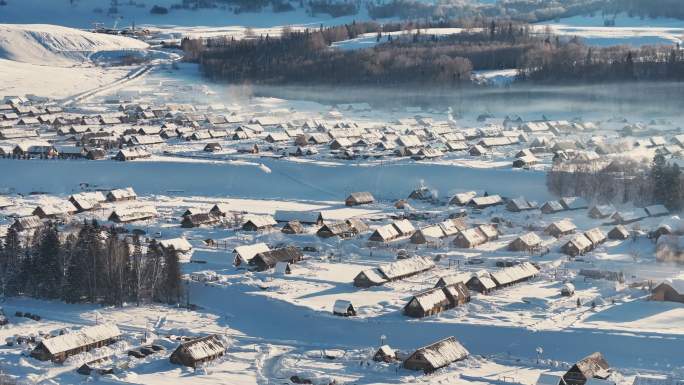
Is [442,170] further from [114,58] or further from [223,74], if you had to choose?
[114,58]

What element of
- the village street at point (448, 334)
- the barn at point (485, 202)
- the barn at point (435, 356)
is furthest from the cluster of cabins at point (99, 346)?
the barn at point (485, 202)

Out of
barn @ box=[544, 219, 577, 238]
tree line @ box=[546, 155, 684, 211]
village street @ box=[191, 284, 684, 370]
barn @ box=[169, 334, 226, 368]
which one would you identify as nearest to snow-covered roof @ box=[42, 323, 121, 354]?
barn @ box=[169, 334, 226, 368]

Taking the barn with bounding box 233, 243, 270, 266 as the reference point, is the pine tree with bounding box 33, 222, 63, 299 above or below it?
above

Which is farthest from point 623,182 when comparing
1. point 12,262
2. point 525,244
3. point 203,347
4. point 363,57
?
point 363,57

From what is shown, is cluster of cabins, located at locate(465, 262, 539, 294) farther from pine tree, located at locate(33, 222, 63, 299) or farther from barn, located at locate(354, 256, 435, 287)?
pine tree, located at locate(33, 222, 63, 299)

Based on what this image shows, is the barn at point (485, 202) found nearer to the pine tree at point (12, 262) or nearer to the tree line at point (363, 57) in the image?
the pine tree at point (12, 262)

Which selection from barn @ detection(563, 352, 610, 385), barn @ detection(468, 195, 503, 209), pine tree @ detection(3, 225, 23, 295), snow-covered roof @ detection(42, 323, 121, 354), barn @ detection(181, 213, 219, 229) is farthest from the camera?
barn @ detection(468, 195, 503, 209)

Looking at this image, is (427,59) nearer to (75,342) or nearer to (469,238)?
(469,238)
